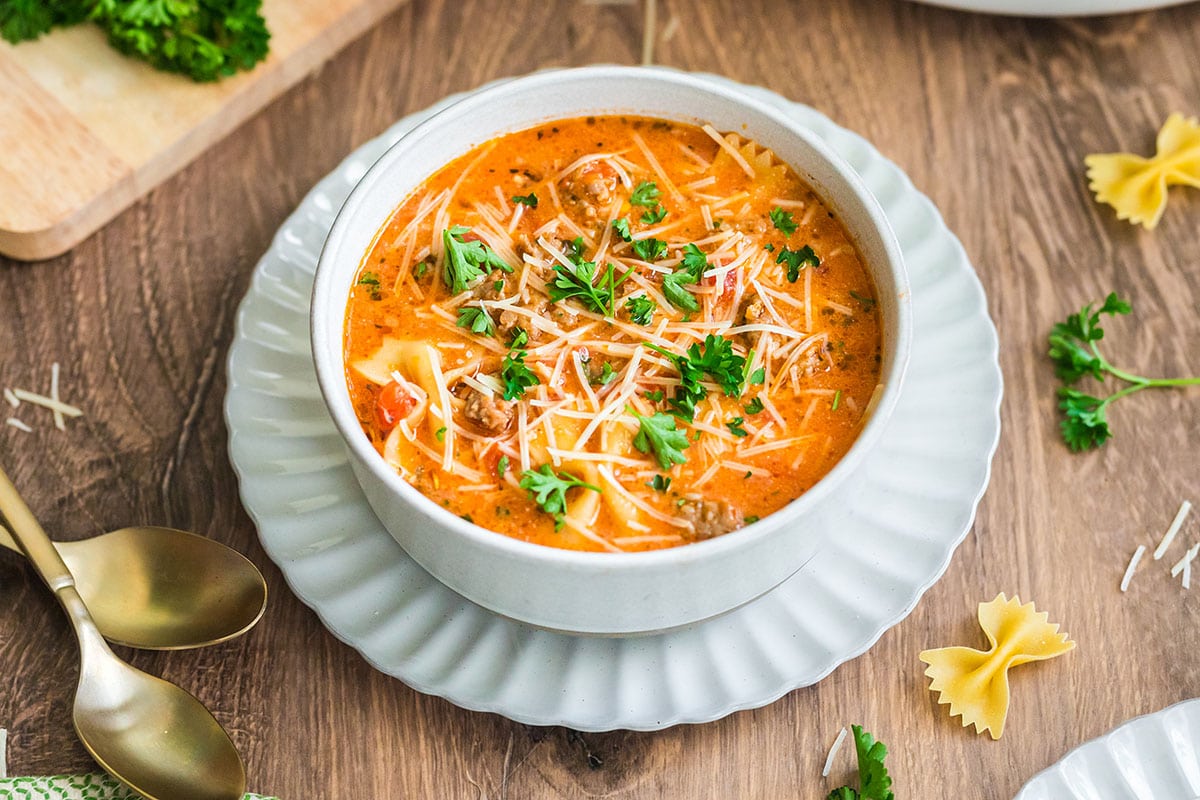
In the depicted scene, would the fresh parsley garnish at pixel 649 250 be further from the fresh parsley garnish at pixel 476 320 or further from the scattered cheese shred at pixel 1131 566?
the scattered cheese shred at pixel 1131 566

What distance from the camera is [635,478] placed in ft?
8.55

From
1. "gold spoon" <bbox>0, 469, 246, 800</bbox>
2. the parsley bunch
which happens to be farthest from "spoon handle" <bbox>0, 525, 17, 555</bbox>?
the parsley bunch

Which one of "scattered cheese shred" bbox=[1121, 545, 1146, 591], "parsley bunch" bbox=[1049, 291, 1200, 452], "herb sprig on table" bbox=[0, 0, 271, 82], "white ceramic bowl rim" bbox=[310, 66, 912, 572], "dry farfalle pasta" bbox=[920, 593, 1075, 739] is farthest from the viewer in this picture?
→ "herb sprig on table" bbox=[0, 0, 271, 82]

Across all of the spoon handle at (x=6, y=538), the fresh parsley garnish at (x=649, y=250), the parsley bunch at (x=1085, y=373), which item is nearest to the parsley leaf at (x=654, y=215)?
the fresh parsley garnish at (x=649, y=250)

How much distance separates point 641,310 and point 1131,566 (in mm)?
1531

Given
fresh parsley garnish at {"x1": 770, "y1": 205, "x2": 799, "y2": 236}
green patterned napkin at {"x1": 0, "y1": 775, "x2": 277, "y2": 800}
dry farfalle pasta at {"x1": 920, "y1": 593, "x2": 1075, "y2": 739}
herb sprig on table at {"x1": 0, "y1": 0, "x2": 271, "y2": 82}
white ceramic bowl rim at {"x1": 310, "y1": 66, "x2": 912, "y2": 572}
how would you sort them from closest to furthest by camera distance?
white ceramic bowl rim at {"x1": 310, "y1": 66, "x2": 912, "y2": 572}
green patterned napkin at {"x1": 0, "y1": 775, "x2": 277, "y2": 800}
dry farfalle pasta at {"x1": 920, "y1": 593, "x2": 1075, "y2": 739}
fresh parsley garnish at {"x1": 770, "y1": 205, "x2": 799, "y2": 236}
herb sprig on table at {"x1": 0, "y1": 0, "x2": 271, "y2": 82}

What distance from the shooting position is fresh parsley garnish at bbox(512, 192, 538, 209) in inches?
121

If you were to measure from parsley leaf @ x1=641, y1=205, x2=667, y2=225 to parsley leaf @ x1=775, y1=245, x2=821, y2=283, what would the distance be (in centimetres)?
32

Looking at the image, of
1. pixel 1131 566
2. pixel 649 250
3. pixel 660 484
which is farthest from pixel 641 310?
pixel 1131 566

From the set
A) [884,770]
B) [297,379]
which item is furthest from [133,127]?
[884,770]

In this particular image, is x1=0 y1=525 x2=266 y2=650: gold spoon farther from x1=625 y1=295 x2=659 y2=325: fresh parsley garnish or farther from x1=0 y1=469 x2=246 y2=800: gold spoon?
x1=625 y1=295 x2=659 y2=325: fresh parsley garnish

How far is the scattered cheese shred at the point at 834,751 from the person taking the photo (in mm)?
2846

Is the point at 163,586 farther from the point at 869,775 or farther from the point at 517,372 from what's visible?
the point at 869,775

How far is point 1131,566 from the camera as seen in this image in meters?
3.13
